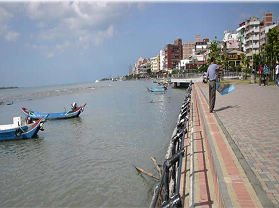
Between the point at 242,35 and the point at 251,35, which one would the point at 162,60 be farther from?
the point at 251,35

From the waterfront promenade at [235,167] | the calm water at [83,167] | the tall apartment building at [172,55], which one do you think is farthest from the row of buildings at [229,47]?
the waterfront promenade at [235,167]

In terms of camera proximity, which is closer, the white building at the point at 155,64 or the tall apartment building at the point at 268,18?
the tall apartment building at the point at 268,18

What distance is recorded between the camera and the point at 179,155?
3.38 m

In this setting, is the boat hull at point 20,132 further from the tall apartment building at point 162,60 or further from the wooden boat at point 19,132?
the tall apartment building at point 162,60

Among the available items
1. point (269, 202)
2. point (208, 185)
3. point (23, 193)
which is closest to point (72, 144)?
point (23, 193)

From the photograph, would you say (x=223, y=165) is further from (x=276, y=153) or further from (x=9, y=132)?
(x=9, y=132)

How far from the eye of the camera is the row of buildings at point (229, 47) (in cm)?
6497

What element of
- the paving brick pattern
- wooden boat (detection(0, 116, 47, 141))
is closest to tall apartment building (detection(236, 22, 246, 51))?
wooden boat (detection(0, 116, 47, 141))

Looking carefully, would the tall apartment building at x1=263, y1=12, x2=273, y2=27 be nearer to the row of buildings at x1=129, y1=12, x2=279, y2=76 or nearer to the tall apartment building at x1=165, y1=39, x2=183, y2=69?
the row of buildings at x1=129, y1=12, x2=279, y2=76

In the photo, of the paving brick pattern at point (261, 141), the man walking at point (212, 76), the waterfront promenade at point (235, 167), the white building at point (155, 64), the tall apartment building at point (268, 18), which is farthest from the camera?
the white building at point (155, 64)

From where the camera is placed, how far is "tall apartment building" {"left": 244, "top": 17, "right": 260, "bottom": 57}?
69.8m

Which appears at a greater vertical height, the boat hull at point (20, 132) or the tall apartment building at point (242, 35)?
the tall apartment building at point (242, 35)

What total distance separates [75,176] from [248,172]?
6767 millimetres

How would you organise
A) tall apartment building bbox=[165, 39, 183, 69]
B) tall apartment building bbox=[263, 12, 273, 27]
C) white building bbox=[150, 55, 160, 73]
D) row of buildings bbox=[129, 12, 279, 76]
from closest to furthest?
1. row of buildings bbox=[129, 12, 279, 76]
2. tall apartment building bbox=[263, 12, 273, 27]
3. tall apartment building bbox=[165, 39, 183, 69]
4. white building bbox=[150, 55, 160, 73]
